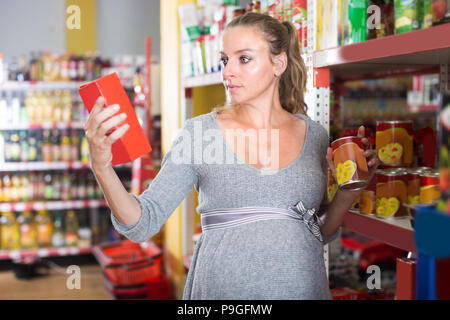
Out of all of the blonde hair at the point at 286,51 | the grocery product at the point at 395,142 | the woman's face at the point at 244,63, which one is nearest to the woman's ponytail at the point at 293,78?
the blonde hair at the point at 286,51

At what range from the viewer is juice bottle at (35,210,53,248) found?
16.2ft

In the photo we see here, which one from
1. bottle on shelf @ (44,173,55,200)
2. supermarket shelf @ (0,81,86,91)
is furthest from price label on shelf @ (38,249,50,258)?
supermarket shelf @ (0,81,86,91)

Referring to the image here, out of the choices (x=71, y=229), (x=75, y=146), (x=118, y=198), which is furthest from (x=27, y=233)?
(x=118, y=198)

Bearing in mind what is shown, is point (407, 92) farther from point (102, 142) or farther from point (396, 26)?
point (102, 142)

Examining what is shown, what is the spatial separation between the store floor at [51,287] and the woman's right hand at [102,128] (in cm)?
318

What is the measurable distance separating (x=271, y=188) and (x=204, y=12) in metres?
1.97

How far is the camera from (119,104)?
1.18 meters

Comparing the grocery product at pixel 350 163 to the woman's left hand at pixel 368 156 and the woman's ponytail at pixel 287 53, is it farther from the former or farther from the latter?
the woman's ponytail at pixel 287 53

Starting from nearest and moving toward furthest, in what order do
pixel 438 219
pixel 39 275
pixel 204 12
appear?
pixel 438 219 < pixel 204 12 < pixel 39 275

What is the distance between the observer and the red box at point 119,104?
1170 millimetres

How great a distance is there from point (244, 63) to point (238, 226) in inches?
18.2

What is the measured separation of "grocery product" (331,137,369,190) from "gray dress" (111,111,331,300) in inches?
4.0
